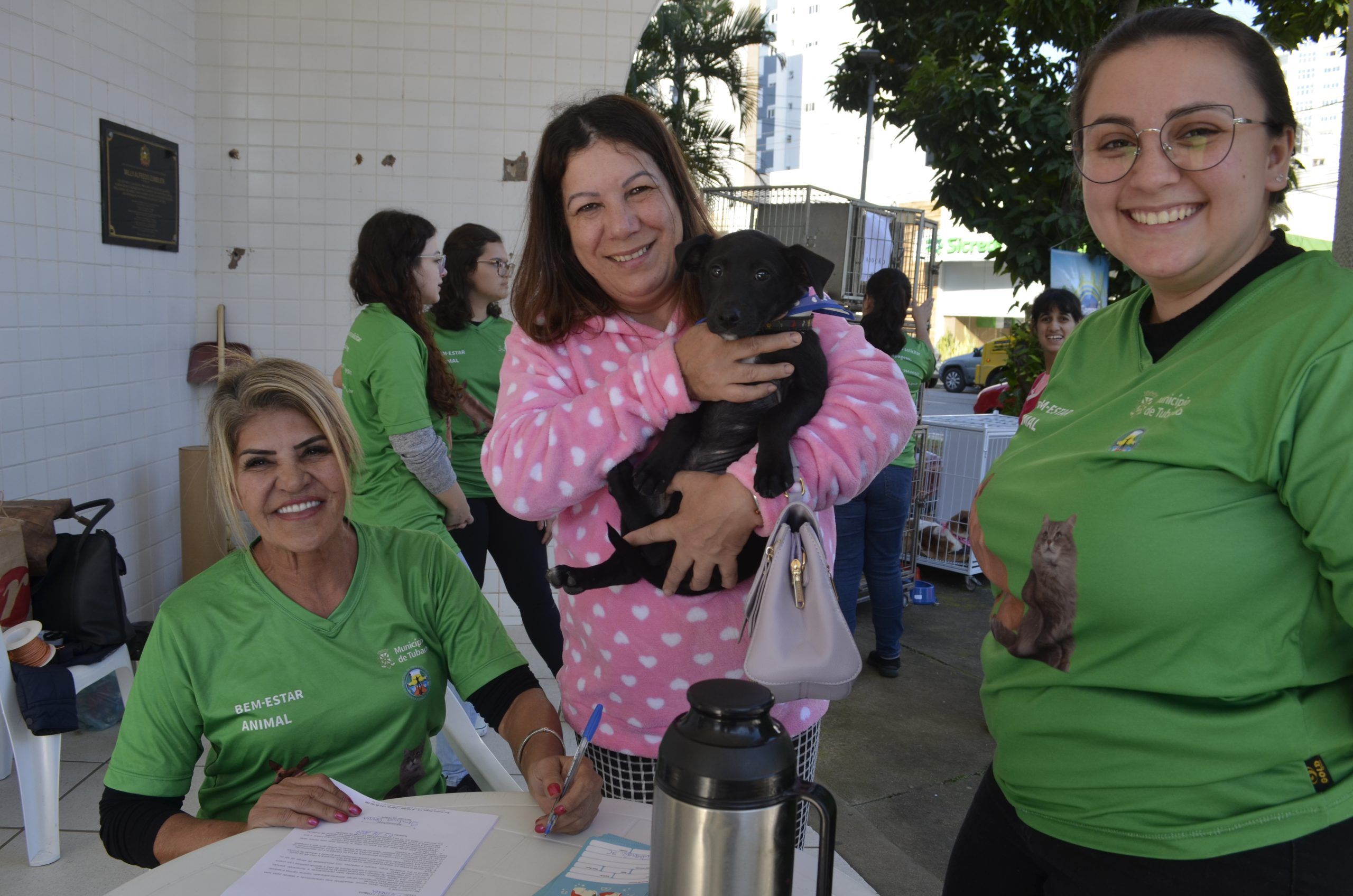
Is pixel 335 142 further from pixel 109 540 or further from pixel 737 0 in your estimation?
pixel 737 0

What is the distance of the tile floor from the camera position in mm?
2412

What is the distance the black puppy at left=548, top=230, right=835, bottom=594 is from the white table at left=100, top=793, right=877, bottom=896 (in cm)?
31

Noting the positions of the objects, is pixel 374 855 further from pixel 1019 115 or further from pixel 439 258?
pixel 1019 115

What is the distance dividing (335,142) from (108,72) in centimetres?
97

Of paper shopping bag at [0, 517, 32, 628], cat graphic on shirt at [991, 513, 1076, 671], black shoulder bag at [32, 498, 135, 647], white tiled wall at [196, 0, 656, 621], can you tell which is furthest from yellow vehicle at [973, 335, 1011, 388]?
cat graphic on shirt at [991, 513, 1076, 671]

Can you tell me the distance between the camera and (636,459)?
1391 mm

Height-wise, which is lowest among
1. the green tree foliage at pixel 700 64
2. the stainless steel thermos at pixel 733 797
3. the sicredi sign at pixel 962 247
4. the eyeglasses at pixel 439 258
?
the stainless steel thermos at pixel 733 797

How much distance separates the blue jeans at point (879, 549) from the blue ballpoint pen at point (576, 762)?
2.80 metres

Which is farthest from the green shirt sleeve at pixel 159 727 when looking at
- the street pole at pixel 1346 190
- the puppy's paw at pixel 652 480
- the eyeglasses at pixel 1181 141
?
the street pole at pixel 1346 190

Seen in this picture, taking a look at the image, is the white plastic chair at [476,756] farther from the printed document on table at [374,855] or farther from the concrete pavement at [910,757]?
the concrete pavement at [910,757]

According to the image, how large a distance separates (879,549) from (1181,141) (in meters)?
3.16

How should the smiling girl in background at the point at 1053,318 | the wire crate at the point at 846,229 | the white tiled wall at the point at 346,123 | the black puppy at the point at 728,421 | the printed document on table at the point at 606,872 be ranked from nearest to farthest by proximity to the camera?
the printed document on table at the point at 606,872 → the black puppy at the point at 728,421 → the smiling girl in background at the point at 1053,318 → the white tiled wall at the point at 346,123 → the wire crate at the point at 846,229

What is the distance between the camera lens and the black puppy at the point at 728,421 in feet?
4.20

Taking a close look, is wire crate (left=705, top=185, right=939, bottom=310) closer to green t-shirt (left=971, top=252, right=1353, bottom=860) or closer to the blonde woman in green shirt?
the blonde woman in green shirt
